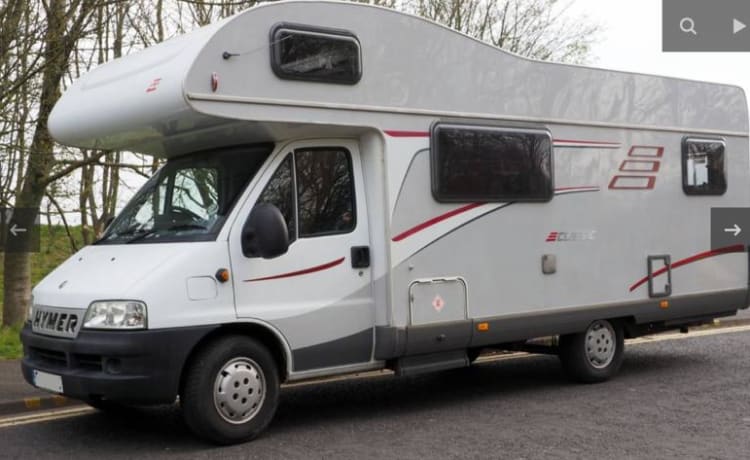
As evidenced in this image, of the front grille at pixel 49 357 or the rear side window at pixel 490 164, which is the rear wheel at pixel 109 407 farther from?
the rear side window at pixel 490 164

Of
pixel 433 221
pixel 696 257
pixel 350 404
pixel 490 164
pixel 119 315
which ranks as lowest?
pixel 350 404

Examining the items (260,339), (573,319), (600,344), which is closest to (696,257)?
(600,344)

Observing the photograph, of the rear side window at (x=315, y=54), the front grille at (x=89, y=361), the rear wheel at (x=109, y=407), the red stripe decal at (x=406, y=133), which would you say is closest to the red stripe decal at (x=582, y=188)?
the red stripe decal at (x=406, y=133)

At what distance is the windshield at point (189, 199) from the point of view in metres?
7.15

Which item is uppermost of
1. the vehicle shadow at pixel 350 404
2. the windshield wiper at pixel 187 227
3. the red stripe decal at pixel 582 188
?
the red stripe decal at pixel 582 188

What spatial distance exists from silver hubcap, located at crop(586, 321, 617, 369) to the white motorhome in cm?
2

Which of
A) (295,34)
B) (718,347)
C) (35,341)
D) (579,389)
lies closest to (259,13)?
(295,34)

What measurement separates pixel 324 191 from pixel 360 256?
1.97 ft

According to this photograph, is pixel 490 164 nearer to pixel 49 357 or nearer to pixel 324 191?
pixel 324 191

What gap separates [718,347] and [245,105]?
24.8 ft

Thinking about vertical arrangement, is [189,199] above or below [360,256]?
above

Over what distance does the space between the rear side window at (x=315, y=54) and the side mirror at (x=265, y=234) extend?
3.52 ft

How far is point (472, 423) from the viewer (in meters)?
7.71

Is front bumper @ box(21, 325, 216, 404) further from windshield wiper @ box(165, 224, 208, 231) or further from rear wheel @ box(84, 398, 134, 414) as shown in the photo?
rear wheel @ box(84, 398, 134, 414)
